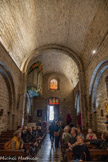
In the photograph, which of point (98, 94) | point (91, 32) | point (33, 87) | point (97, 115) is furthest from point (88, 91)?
point (33, 87)

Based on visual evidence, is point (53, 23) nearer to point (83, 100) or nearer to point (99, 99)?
point (99, 99)

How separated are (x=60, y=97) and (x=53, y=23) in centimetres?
1118

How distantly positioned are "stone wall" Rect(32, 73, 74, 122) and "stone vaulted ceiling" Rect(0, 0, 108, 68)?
826 centimetres

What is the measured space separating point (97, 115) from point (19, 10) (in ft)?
26.4

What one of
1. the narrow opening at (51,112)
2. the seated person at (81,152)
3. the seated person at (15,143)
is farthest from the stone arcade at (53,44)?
the narrow opening at (51,112)

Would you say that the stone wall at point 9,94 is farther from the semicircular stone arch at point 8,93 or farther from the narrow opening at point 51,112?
the narrow opening at point 51,112

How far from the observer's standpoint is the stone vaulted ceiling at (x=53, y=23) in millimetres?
6578

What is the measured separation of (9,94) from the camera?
28.6ft

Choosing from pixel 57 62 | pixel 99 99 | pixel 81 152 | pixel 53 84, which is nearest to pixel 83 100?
pixel 99 99

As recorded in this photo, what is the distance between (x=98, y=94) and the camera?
846 cm

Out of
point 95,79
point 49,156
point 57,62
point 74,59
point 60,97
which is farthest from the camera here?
point 60,97

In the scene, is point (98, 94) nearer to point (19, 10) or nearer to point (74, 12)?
point (74, 12)

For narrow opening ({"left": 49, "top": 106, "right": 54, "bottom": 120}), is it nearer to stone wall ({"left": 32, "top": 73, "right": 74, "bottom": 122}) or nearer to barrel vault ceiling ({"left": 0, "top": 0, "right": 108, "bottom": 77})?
stone wall ({"left": 32, "top": 73, "right": 74, "bottom": 122})

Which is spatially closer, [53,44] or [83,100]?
[83,100]
